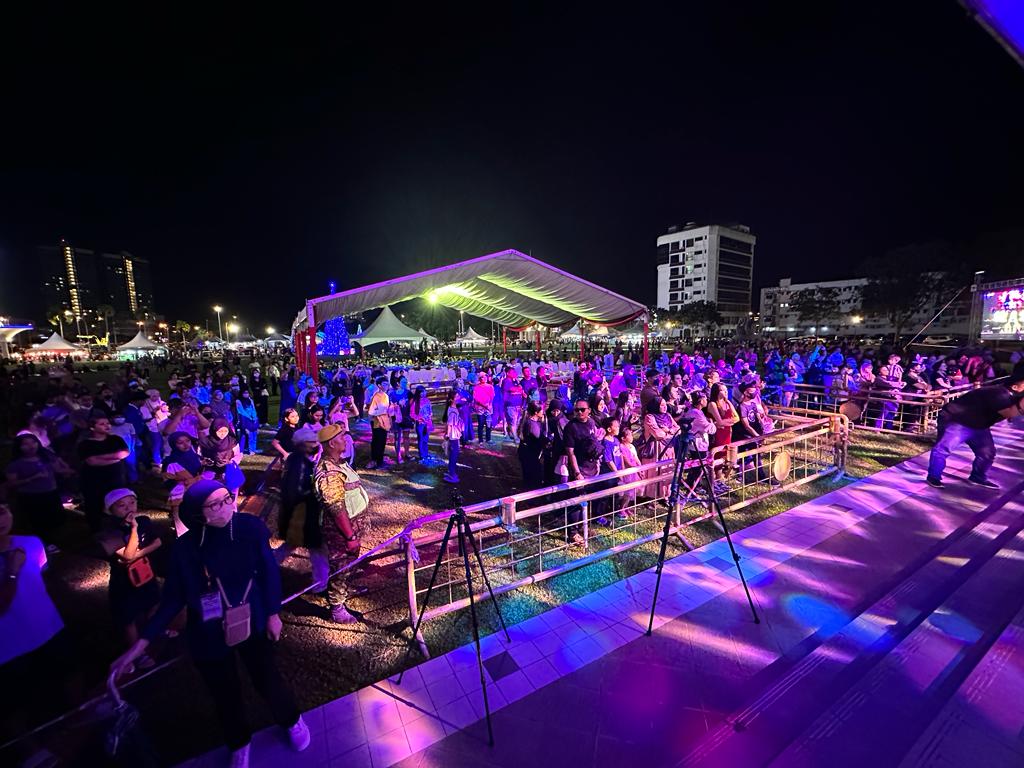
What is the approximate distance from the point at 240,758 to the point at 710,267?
11015 cm

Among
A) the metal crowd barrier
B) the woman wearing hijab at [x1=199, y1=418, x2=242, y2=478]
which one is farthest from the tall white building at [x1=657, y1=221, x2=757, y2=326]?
the woman wearing hijab at [x1=199, y1=418, x2=242, y2=478]

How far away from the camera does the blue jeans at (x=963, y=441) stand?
702cm

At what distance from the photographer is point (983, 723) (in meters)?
3.01

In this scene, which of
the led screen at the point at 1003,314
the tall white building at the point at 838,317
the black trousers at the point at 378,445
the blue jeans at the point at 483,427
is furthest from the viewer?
the tall white building at the point at 838,317

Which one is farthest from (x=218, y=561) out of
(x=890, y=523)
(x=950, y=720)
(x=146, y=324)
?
(x=146, y=324)

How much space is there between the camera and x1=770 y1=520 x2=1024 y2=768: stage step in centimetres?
282

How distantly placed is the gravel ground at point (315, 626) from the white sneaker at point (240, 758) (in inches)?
12.0

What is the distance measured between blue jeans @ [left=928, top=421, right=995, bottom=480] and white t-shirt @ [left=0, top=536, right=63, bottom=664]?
1133cm

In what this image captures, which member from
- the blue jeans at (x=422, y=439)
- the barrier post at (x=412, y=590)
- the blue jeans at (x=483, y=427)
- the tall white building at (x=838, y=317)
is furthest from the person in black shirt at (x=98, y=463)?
the tall white building at (x=838, y=317)

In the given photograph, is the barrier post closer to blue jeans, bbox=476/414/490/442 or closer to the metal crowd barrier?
blue jeans, bbox=476/414/490/442

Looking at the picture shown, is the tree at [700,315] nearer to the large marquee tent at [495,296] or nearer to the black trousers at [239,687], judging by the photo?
the large marquee tent at [495,296]

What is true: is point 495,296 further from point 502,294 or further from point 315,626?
point 315,626

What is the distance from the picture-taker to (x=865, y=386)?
11227 millimetres

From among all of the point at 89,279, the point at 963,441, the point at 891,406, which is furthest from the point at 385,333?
the point at 89,279
